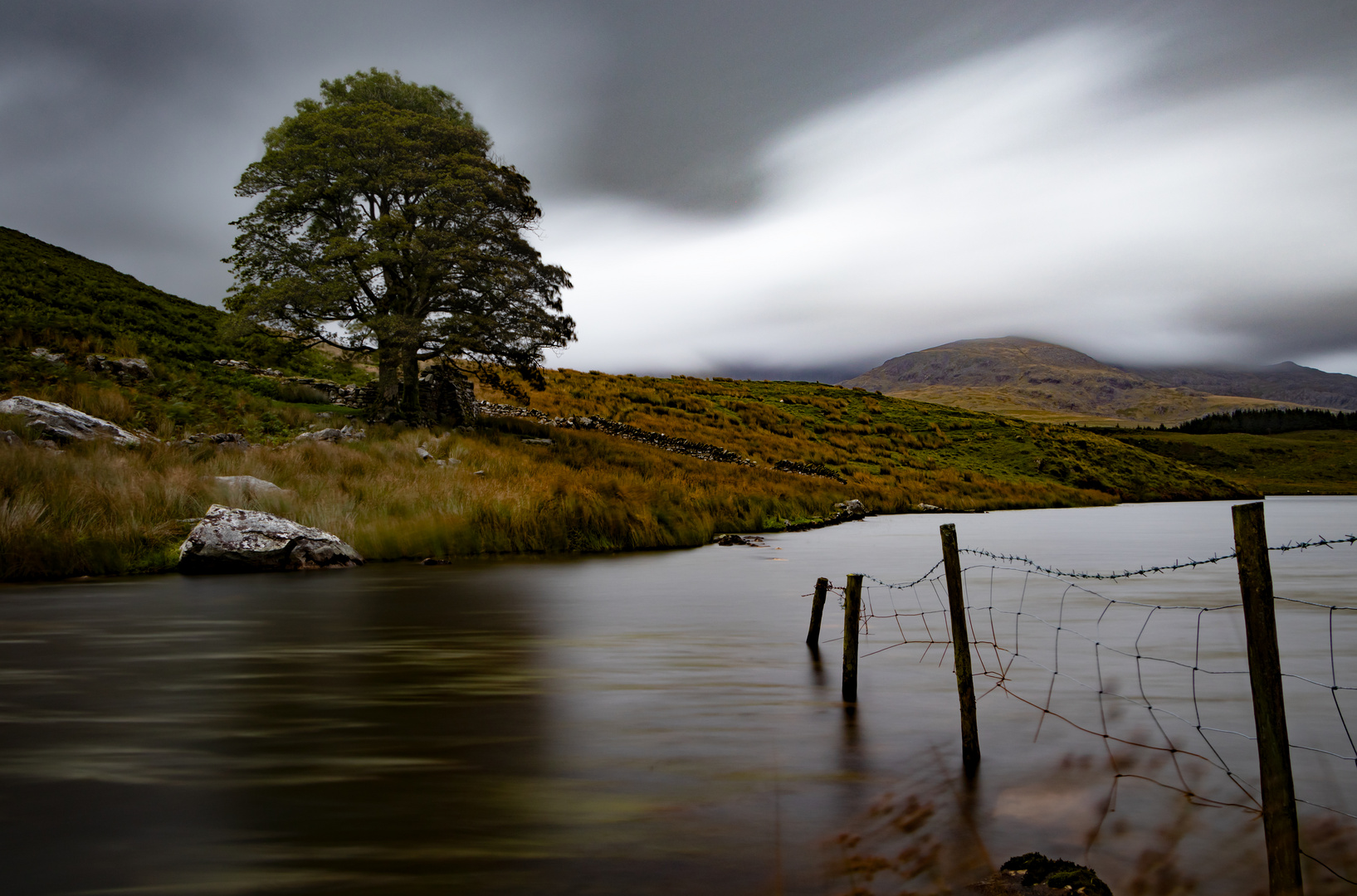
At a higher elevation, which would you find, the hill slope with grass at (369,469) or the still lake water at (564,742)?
the hill slope with grass at (369,469)

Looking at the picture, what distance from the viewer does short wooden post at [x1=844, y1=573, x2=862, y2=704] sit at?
7.07 m

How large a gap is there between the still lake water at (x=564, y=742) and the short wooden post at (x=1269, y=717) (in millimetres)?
554

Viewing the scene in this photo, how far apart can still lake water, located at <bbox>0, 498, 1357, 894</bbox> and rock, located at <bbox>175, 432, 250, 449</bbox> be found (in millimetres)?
7920

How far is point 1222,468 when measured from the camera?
7906 centimetres

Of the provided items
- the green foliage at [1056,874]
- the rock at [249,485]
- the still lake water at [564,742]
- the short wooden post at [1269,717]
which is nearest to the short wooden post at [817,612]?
the still lake water at [564,742]

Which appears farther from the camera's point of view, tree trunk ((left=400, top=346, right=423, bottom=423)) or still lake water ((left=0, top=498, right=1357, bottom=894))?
tree trunk ((left=400, top=346, right=423, bottom=423))

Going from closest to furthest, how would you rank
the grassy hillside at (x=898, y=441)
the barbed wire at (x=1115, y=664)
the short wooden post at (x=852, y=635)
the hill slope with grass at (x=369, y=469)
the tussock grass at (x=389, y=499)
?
the barbed wire at (x=1115, y=664)
the short wooden post at (x=852, y=635)
the tussock grass at (x=389, y=499)
the hill slope with grass at (x=369, y=469)
the grassy hillside at (x=898, y=441)

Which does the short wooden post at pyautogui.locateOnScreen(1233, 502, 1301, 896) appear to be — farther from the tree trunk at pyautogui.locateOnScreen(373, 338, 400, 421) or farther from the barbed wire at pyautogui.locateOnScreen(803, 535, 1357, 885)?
the tree trunk at pyautogui.locateOnScreen(373, 338, 400, 421)

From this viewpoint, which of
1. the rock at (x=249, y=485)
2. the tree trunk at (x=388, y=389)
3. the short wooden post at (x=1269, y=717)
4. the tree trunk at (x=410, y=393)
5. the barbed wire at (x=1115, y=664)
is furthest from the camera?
the tree trunk at (x=410, y=393)

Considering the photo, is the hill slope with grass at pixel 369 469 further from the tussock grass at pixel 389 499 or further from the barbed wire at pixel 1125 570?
the barbed wire at pixel 1125 570

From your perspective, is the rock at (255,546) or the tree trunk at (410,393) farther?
the tree trunk at (410,393)

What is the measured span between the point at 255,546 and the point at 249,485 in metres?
2.45

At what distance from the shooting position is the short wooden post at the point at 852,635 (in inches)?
278

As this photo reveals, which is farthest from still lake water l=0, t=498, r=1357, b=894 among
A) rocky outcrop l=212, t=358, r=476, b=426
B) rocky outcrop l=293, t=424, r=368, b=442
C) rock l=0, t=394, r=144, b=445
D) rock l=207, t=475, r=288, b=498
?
rocky outcrop l=212, t=358, r=476, b=426
